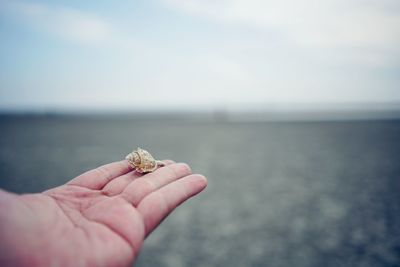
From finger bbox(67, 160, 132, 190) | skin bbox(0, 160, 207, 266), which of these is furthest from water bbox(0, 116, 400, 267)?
skin bbox(0, 160, 207, 266)

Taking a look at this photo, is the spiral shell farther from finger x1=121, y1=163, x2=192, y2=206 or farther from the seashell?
finger x1=121, y1=163, x2=192, y2=206

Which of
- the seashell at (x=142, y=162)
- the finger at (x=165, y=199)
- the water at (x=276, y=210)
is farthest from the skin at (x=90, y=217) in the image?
the water at (x=276, y=210)

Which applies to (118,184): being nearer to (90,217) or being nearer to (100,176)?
(100,176)

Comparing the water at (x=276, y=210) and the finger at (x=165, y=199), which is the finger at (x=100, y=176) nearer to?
the finger at (x=165, y=199)

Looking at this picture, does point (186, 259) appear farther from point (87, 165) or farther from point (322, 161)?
point (322, 161)

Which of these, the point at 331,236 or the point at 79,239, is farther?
the point at 331,236

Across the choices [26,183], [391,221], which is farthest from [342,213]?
[26,183]
